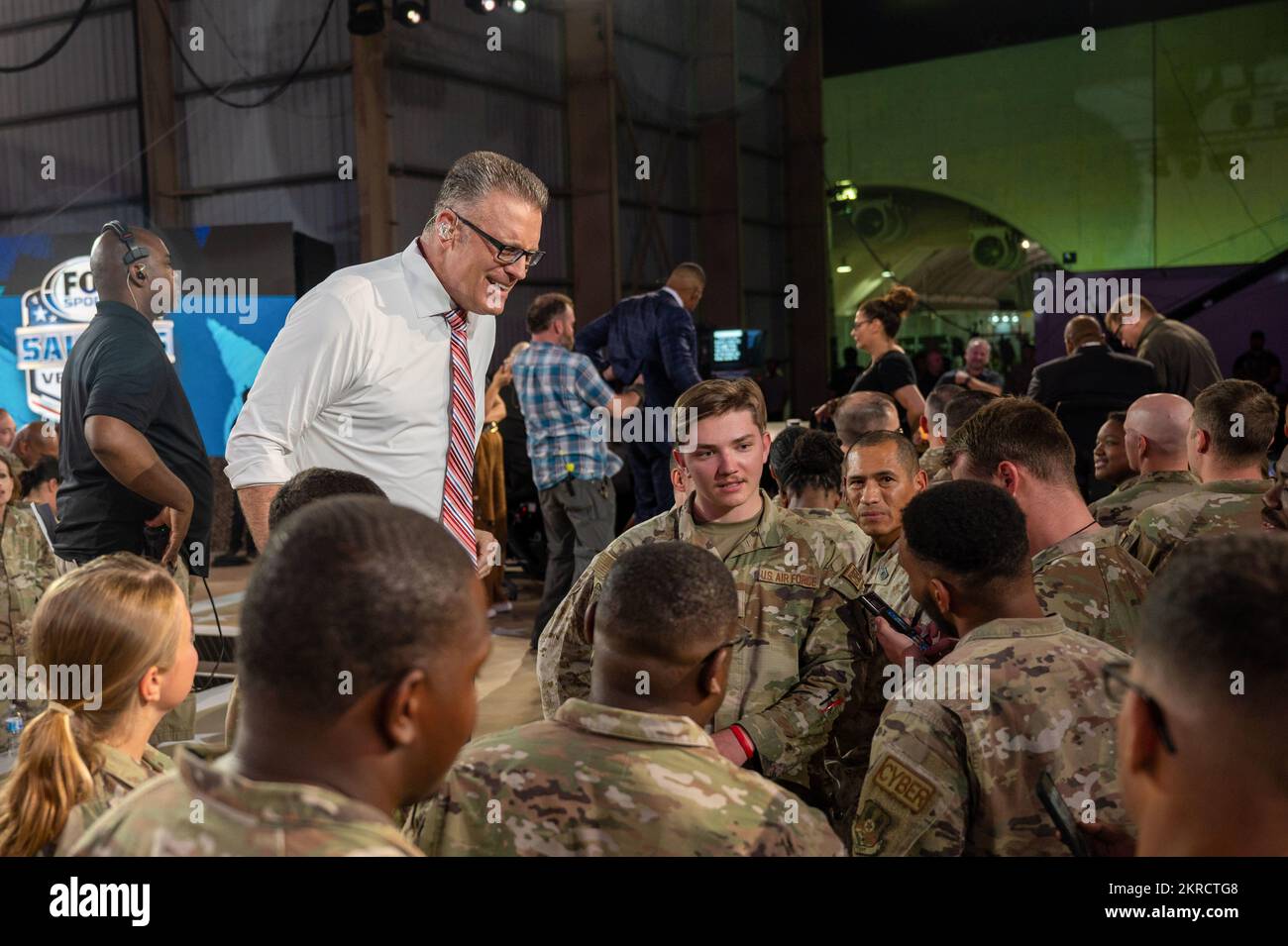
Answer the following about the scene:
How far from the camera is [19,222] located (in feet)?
38.6

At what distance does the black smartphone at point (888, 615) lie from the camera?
2232mm

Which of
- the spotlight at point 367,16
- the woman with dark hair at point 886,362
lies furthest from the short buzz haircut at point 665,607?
the spotlight at point 367,16

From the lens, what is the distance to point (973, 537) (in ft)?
5.86

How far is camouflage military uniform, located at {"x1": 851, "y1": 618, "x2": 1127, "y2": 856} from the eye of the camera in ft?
5.30

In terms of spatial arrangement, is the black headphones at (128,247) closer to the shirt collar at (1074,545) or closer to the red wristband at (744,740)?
the red wristband at (744,740)

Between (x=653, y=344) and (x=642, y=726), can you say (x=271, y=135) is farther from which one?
(x=642, y=726)

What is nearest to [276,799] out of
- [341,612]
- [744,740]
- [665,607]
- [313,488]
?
[341,612]

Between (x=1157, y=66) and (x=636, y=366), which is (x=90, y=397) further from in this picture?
(x=1157, y=66)

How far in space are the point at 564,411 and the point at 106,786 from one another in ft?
12.7

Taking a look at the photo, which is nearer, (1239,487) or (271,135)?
(1239,487)

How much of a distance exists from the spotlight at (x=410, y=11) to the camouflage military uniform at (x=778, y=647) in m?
7.77

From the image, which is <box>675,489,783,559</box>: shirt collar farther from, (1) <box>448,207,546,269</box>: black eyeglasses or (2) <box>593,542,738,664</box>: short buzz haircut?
(2) <box>593,542,738,664</box>: short buzz haircut

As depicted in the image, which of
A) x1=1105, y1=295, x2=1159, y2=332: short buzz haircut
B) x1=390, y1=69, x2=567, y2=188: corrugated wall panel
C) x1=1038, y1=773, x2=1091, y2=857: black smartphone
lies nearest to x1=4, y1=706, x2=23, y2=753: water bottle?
x1=1038, y1=773, x2=1091, y2=857: black smartphone
